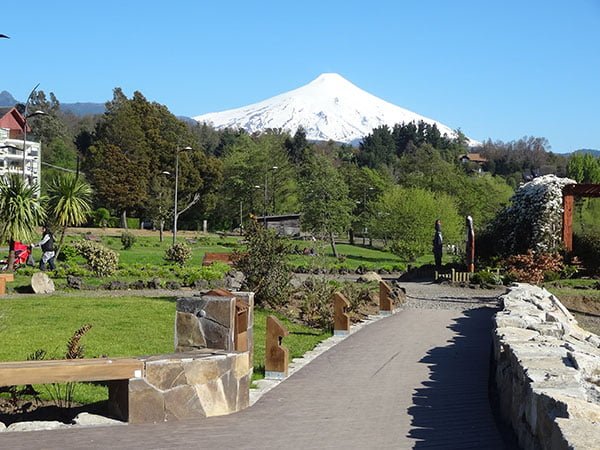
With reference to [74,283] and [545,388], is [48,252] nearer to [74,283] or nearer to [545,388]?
[74,283]

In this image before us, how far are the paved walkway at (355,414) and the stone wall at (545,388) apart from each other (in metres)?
0.48

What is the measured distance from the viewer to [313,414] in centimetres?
806

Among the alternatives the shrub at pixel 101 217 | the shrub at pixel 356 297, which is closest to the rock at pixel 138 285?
the shrub at pixel 356 297

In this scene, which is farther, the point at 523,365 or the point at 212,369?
the point at 212,369

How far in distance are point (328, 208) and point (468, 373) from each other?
158 feet

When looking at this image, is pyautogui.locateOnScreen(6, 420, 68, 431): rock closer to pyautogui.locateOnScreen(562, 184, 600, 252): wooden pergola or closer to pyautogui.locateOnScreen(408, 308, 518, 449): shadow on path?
pyautogui.locateOnScreen(408, 308, 518, 449): shadow on path

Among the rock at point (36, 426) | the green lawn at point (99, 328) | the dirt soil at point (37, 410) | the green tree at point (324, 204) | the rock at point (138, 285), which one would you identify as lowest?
the dirt soil at point (37, 410)

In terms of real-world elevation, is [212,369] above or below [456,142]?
below

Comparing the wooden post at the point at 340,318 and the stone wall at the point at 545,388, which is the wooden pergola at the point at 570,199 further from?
the stone wall at the point at 545,388

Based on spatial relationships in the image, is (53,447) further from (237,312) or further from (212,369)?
(237,312)

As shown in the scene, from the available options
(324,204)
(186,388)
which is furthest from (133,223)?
(186,388)

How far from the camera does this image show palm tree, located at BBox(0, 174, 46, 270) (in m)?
25.0

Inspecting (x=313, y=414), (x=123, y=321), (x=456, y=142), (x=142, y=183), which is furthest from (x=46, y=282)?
(x=456, y=142)

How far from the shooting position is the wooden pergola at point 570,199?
31969 mm
